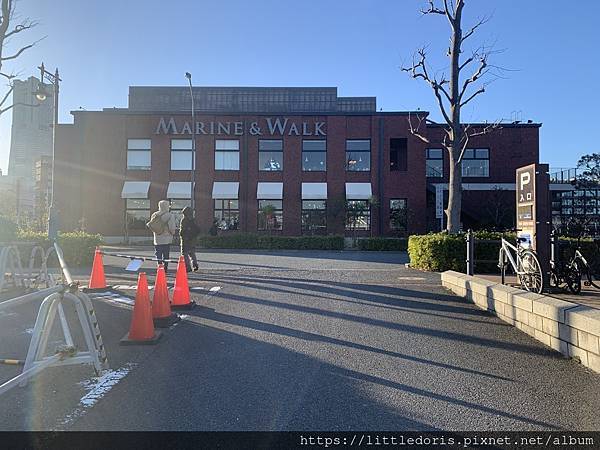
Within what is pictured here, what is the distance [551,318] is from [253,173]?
3010cm

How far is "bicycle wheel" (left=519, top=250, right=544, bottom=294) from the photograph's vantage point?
8016 mm

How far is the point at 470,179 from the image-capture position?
38.7m

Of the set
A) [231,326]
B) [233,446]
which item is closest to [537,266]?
[231,326]

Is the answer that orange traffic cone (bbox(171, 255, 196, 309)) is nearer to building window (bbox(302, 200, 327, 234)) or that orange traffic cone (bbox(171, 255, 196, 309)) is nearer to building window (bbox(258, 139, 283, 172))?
building window (bbox(302, 200, 327, 234))

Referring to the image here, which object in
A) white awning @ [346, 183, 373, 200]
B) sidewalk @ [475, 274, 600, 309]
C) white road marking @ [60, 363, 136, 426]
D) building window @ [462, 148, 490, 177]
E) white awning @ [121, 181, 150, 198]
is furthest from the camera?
building window @ [462, 148, 490, 177]

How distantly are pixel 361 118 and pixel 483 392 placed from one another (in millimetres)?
31890

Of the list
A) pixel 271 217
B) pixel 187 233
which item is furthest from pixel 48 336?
pixel 271 217

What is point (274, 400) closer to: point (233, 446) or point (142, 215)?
point (233, 446)

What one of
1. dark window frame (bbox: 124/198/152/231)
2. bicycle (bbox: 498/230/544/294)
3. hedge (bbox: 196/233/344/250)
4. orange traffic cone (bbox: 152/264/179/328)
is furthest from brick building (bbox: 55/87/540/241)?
orange traffic cone (bbox: 152/264/179/328)

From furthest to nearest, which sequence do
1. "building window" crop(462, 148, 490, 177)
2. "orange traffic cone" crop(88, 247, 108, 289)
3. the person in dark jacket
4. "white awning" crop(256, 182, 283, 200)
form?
"building window" crop(462, 148, 490, 177) → "white awning" crop(256, 182, 283, 200) → the person in dark jacket → "orange traffic cone" crop(88, 247, 108, 289)

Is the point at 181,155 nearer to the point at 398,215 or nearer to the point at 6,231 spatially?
the point at 398,215

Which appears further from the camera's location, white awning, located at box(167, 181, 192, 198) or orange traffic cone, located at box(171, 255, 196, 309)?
white awning, located at box(167, 181, 192, 198)

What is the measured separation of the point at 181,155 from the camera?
3512 centimetres

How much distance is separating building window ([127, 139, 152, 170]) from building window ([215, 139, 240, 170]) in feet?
16.1
